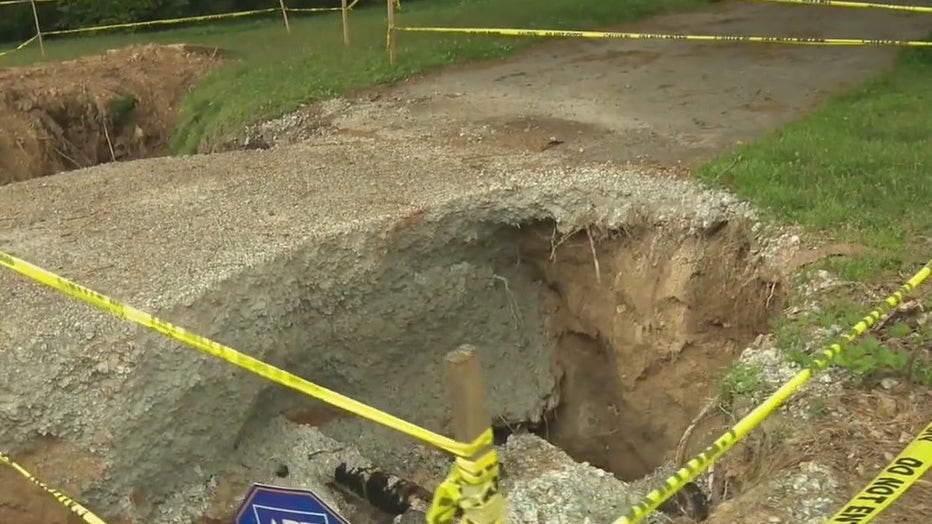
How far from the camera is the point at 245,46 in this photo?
46.8 ft

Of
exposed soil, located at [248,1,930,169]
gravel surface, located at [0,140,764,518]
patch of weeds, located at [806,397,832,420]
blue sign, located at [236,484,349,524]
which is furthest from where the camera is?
exposed soil, located at [248,1,930,169]

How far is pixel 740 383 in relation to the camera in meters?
5.10

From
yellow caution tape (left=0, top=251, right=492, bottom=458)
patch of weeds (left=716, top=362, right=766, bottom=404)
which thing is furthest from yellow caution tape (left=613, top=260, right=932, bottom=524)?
patch of weeds (left=716, top=362, right=766, bottom=404)

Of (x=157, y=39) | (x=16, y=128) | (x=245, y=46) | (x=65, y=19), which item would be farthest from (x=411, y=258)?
(x=65, y=19)

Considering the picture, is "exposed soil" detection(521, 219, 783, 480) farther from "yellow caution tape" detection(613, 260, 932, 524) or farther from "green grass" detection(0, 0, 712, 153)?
"green grass" detection(0, 0, 712, 153)

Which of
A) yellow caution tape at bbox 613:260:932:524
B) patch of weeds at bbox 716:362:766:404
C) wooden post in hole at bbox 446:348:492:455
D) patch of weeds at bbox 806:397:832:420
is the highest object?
wooden post in hole at bbox 446:348:492:455

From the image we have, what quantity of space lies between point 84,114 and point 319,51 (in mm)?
3133

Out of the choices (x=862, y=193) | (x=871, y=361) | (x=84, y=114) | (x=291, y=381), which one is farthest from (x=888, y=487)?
(x=84, y=114)

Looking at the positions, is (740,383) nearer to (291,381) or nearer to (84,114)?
(291,381)

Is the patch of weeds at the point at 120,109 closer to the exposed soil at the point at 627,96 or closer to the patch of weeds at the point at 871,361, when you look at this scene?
the exposed soil at the point at 627,96

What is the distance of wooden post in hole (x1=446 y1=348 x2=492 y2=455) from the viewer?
242 centimetres

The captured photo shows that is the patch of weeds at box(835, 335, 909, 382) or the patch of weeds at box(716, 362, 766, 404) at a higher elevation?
the patch of weeds at box(835, 335, 909, 382)

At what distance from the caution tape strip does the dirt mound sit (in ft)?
33.5

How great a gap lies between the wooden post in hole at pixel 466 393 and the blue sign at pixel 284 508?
503 mm
